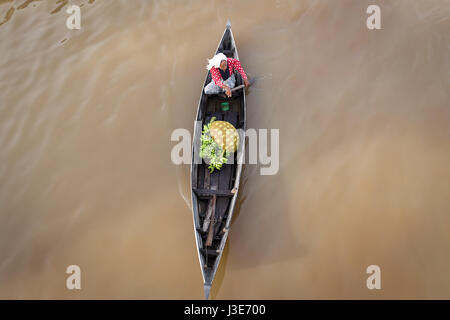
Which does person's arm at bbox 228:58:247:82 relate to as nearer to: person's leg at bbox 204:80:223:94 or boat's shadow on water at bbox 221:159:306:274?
person's leg at bbox 204:80:223:94

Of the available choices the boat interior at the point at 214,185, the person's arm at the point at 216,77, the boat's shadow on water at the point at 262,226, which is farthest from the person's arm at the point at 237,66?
the boat's shadow on water at the point at 262,226

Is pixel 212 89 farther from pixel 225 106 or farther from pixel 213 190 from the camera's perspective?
pixel 213 190

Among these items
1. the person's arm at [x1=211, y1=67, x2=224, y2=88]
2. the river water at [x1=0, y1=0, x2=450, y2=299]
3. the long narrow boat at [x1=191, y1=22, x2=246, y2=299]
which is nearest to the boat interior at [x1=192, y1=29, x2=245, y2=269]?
the long narrow boat at [x1=191, y1=22, x2=246, y2=299]

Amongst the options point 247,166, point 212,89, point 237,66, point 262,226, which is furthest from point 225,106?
point 262,226

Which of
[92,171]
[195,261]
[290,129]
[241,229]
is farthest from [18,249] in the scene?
[290,129]

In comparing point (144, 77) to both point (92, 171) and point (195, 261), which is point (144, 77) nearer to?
point (92, 171)
